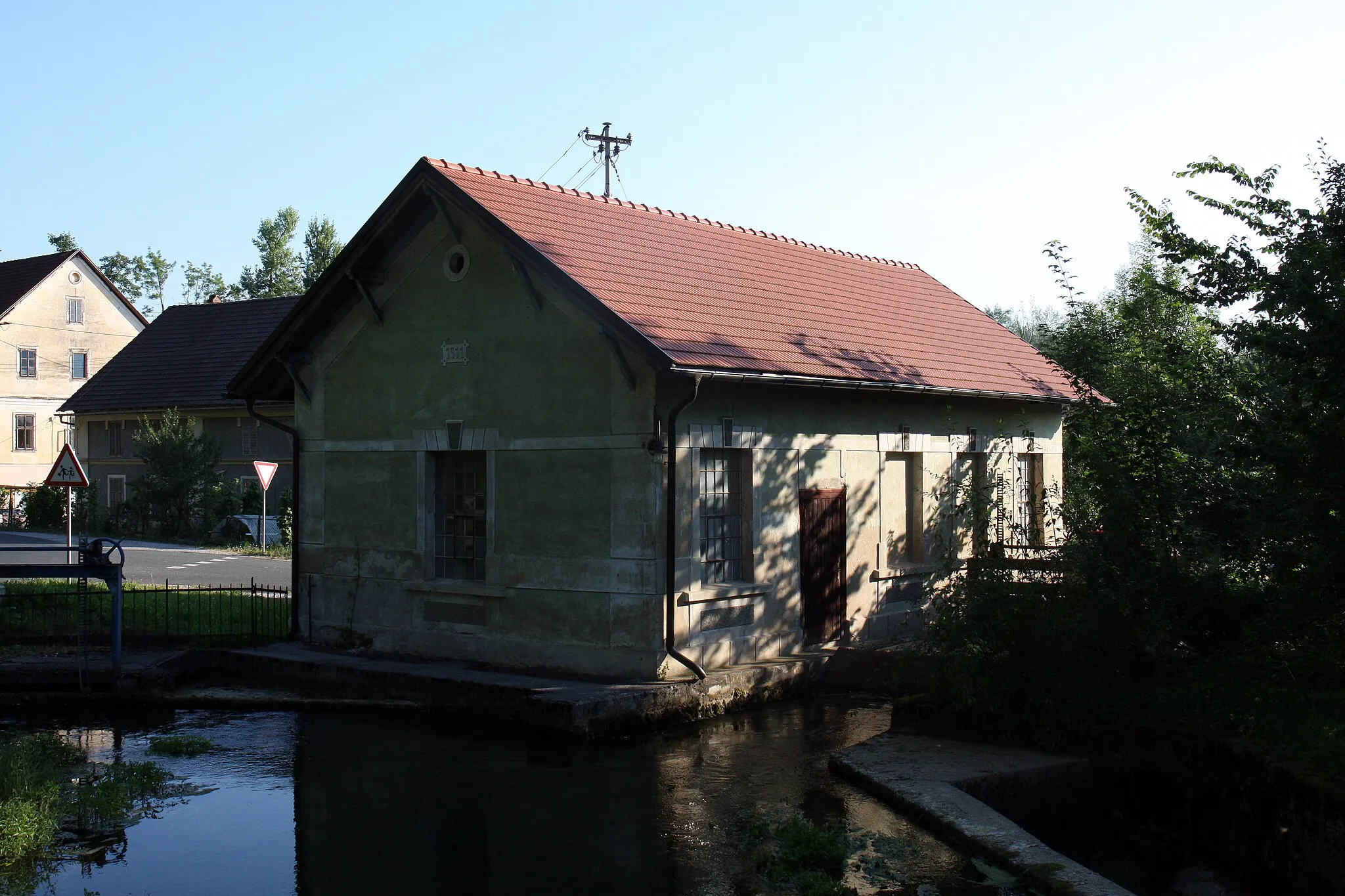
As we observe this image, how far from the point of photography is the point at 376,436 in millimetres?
15133

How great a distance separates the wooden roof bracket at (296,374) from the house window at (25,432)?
40850 millimetres

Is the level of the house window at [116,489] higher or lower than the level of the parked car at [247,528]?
higher

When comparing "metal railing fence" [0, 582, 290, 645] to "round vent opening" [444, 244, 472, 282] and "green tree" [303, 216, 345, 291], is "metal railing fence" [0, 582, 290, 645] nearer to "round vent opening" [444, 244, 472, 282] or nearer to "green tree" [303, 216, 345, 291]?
"round vent opening" [444, 244, 472, 282]

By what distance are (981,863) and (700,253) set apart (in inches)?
389

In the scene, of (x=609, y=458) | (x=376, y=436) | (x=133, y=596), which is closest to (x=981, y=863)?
(x=609, y=458)

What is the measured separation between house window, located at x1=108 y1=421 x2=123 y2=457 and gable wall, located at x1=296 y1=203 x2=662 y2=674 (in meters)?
27.1

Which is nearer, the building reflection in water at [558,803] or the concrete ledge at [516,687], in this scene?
the building reflection in water at [558,803]

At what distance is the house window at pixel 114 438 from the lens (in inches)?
1565

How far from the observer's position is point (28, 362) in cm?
5128

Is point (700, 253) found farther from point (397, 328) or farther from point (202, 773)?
point (202, 773)

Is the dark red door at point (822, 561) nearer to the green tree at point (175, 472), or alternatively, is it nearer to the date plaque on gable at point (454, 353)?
the date plaque on gable at point (454, 353)

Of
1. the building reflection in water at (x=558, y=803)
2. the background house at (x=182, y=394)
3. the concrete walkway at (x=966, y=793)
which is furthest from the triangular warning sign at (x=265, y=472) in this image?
the concrete walkway at (x=966, y=793)

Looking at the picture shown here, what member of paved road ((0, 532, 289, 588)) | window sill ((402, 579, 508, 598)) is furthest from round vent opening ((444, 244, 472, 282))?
paved road ((0, 532, 289, 588))

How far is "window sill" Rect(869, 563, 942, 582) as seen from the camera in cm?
1548
